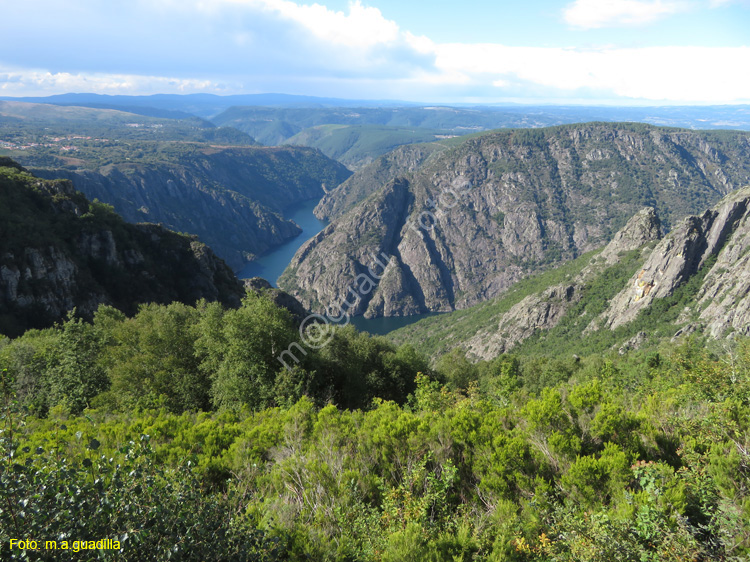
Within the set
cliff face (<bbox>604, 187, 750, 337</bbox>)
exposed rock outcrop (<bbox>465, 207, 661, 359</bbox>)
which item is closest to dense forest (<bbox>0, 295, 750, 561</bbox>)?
cliff face (<bbox>604, 187, 750, 337</bbox>)

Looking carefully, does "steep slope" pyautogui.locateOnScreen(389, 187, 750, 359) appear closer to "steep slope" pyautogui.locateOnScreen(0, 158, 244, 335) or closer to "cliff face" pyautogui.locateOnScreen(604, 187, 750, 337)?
"cliff face" pyautogui.locateOnScreen(604, 187, 750, 337)

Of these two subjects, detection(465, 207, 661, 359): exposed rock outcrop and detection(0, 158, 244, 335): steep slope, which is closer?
detection(0, 158, 244, 335): steep slope

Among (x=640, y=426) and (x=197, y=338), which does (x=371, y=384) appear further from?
(x=640, y=426)

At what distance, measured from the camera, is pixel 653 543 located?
A: 652 cm

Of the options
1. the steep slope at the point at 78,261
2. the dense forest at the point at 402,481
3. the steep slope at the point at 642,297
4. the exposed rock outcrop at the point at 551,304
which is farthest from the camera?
the exposed rock outcrop at the point at 551,304

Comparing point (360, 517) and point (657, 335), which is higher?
point (360, 517)

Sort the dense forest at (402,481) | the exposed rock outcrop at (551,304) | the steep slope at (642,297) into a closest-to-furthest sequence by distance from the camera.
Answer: the dense forest at (402,481) → the steep slope at (642,297) → the exposed rock outcrop at (551,304)

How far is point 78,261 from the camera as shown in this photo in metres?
65.6

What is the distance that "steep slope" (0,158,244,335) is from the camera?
5719cm

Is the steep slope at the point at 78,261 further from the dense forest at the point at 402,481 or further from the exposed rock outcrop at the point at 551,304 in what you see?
the exposed rock outcrop at the point at 551,304

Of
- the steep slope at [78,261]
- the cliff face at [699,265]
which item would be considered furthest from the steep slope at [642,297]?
the steep slope at [78,261]

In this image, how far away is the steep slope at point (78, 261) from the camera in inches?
2251

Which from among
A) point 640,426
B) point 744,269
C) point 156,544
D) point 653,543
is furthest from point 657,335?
point 156,544

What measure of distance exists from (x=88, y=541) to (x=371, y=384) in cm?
2515
